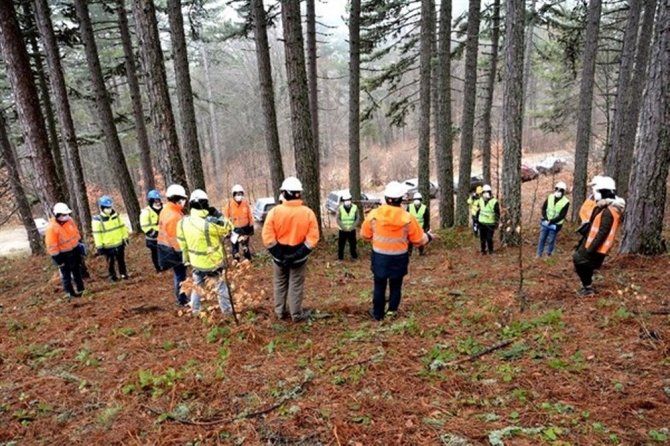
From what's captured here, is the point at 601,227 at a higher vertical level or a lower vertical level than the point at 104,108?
lower

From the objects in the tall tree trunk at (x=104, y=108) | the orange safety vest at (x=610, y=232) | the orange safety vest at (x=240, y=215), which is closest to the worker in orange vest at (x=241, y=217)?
the orange safety vest at (x=240, y=215)

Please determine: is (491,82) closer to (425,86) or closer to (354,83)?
(425,86)

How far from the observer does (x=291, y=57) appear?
10258 mm

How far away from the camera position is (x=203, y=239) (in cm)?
598

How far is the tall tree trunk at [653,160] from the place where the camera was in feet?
22.6

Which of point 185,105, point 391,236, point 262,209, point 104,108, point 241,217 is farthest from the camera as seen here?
point 262,209

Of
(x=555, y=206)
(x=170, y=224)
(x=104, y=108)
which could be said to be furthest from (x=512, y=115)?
(x=104, y=108)

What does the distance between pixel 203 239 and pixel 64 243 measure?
13.1 feet

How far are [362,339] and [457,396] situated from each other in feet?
5.44

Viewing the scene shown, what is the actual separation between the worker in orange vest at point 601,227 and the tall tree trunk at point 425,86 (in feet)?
27.9

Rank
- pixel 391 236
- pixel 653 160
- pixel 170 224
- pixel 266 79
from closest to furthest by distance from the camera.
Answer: pixel 391 236
pixel 170 224
pixel 653 160
pixel 266 79

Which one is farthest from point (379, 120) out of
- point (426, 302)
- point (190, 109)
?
point (426, 302)

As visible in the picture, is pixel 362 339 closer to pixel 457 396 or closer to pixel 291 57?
pixel 457 396

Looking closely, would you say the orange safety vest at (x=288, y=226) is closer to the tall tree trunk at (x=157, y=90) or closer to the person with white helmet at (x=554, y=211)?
the tall tree trunk at (x=157, y=90)
